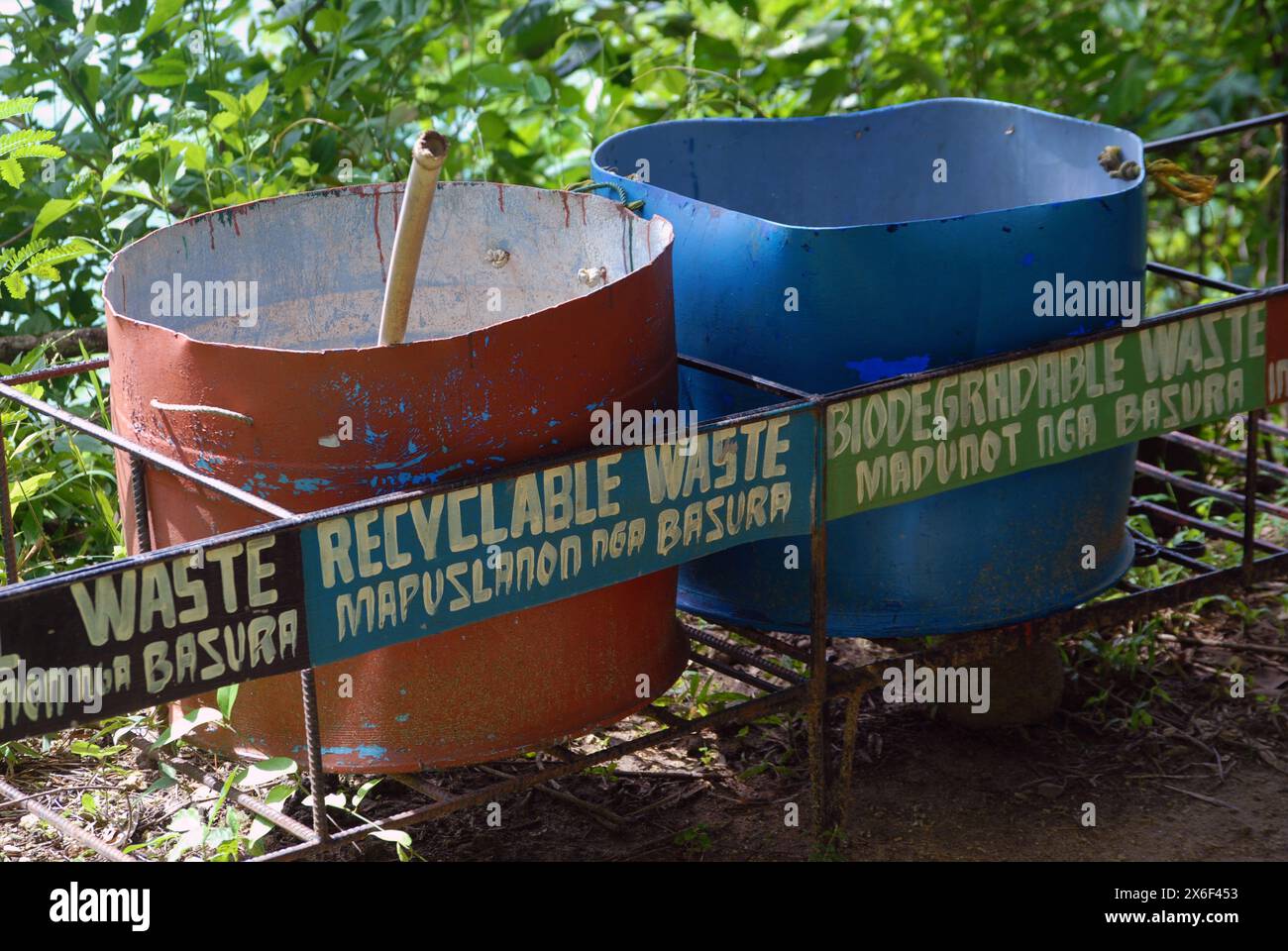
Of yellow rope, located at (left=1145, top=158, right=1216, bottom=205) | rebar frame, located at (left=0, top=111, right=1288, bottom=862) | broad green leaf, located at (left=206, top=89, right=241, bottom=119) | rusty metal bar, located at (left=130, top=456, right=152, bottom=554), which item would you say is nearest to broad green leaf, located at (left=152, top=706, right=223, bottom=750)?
rebar frame, located at (left=0, top=111, right=1288, bottom=862)

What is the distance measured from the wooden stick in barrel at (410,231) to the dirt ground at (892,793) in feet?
3.07

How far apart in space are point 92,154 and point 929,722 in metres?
2.31

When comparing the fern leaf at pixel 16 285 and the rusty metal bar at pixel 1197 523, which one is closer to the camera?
the fern leaf at pixel 16 285

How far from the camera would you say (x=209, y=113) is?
13.1 ft

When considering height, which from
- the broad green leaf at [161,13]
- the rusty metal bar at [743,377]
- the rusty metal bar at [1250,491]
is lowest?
the rusty metal bar at [1250,491]

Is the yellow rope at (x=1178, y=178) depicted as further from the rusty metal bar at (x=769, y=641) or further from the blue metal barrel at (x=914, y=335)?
the rusty metal bar at (x=769, y=641)

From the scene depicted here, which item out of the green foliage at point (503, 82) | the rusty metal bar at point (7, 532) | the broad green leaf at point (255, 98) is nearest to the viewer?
the rusty metal bar at point (7, 532)

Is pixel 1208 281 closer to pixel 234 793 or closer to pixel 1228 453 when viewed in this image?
pixel 1228 453

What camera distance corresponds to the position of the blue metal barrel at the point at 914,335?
2711mm

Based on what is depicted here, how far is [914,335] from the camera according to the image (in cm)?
274

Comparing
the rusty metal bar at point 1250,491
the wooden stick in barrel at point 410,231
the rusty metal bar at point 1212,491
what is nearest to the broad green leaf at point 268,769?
the wooden stick in barrel at point 410,231

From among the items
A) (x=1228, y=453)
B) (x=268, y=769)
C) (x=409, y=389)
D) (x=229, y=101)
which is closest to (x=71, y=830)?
(x=268, y=769)

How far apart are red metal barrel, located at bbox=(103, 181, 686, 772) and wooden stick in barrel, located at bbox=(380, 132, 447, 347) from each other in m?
0.10

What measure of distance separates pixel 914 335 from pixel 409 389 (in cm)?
89
